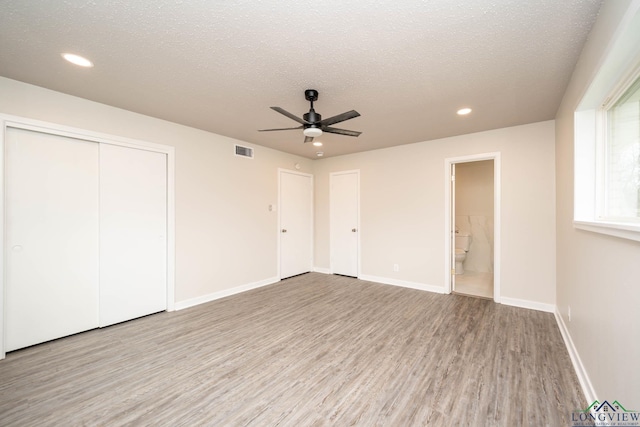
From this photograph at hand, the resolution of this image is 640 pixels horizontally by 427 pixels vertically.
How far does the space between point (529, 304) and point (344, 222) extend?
317 cm

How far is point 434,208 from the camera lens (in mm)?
4262

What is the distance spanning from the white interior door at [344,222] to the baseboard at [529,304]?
8.07ft

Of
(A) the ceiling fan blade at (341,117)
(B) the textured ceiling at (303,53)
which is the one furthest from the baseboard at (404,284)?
(A) the ceiling fan blade at (341,117)

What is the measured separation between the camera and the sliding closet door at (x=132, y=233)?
2994 millimetres

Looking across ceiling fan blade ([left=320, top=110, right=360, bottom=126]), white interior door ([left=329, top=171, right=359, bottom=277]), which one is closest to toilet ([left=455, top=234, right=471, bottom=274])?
white interior door ([left=329, top=171, right=359, bottom=277])

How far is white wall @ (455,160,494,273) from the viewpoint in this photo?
5.32 meters

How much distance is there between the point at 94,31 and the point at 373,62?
199 centimetres

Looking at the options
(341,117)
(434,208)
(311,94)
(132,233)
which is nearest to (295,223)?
(434,208)

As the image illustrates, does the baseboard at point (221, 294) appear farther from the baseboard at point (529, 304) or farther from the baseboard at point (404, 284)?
the baseboard at point (529, 304)

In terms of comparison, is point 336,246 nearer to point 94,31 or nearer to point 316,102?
point 316,102

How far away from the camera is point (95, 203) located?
2920 mm

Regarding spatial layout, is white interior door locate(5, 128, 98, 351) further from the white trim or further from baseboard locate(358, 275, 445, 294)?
the white trim

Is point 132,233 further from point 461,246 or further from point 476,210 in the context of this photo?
point 476,210

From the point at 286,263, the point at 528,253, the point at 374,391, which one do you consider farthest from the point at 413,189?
the point at 374,391
